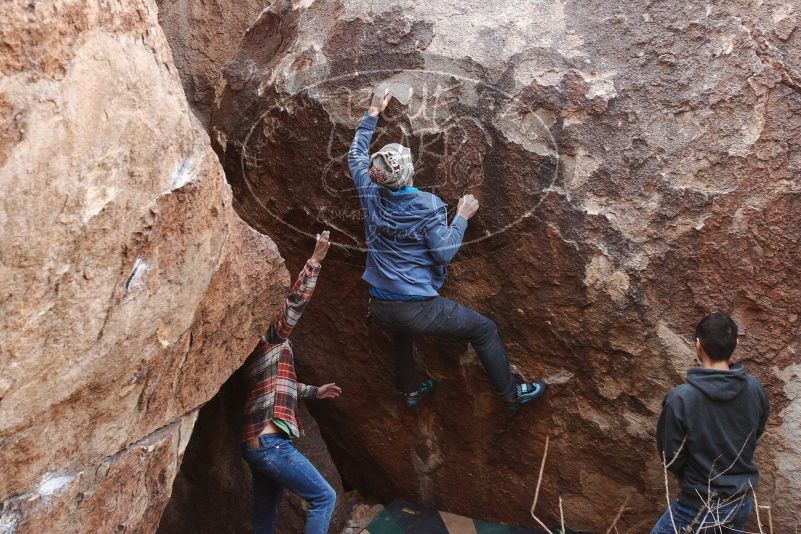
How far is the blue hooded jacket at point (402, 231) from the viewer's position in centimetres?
333

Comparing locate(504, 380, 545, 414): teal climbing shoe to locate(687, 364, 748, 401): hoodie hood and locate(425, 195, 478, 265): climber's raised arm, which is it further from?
locate(687, 364, 748, 401): hoodie hood

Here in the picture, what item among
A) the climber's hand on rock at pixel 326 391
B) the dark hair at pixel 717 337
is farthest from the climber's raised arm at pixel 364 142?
the dark hair at pixel 717 337

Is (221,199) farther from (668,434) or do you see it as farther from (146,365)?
(668,434)

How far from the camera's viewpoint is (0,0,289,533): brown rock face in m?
2.15

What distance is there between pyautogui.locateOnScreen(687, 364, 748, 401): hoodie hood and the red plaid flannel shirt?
1431 mm

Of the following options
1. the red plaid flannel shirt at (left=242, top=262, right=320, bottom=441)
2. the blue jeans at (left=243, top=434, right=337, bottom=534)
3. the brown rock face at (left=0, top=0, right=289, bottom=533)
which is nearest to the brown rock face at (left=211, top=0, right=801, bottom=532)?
the red plaid flannel shirt at (left=242, top=262, right=320, bottom=441)

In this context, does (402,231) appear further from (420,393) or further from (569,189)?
(420,393)

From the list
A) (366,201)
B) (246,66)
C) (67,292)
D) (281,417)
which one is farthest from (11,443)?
(246,66)

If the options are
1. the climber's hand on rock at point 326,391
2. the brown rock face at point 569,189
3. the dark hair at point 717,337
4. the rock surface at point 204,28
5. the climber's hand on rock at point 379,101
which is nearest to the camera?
the dark hair at point 717,337

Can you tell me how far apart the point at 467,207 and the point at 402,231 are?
0.94ft

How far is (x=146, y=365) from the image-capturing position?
105 inches

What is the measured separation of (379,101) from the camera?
3.53 metres

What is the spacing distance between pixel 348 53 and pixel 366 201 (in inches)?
26.7

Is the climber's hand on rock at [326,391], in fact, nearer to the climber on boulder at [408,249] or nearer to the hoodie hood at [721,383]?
the climber on boulder at [408,249]
